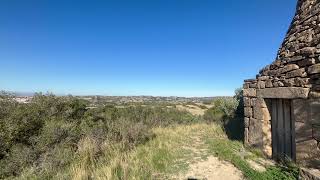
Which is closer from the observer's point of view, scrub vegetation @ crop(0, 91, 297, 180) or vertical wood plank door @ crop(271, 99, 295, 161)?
scrub vegetation @ crop(0, 91, 297, 180)

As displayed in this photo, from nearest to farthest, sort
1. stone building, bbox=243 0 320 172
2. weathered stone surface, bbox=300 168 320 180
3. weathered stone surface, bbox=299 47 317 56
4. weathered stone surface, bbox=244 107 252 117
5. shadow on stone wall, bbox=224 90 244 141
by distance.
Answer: weathered stone surface, bbox=300 168 320 180 → stone building, bbox=243 0 320 172 → weathered stone surface, bbox=299 47 317 56 → weathered stone surface, bbox=244 107 252 117 → shadow on stone wall, bbox=224 90 244 141

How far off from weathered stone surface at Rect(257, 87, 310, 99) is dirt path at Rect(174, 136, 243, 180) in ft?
7.14

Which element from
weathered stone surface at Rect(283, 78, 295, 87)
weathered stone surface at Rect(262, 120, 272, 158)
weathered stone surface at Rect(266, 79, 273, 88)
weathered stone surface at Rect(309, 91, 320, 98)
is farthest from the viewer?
weathered stone surface at Rect(262, 120, 272, 158)

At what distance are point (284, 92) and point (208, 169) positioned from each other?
2.69 metres

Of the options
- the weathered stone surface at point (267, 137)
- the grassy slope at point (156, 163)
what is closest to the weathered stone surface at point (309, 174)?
the grassy slope at point (156, 163)

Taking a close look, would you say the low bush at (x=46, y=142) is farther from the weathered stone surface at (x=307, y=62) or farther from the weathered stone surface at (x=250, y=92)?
the weathered stone surface at (x=307, y=62)

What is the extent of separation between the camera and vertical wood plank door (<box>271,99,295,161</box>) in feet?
20.8

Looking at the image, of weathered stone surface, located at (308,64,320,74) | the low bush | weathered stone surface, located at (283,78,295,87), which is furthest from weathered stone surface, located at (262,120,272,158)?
the low bush

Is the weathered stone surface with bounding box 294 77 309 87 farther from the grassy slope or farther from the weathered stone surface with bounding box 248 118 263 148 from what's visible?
the grassy slope

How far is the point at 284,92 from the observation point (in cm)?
618

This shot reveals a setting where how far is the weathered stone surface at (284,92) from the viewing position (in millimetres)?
5600

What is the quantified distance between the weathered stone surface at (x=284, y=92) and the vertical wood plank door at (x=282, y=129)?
286 mm

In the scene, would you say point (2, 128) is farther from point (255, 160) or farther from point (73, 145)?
point (255, 160)

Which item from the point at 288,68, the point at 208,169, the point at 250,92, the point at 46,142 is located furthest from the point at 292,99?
the point at 46,142
